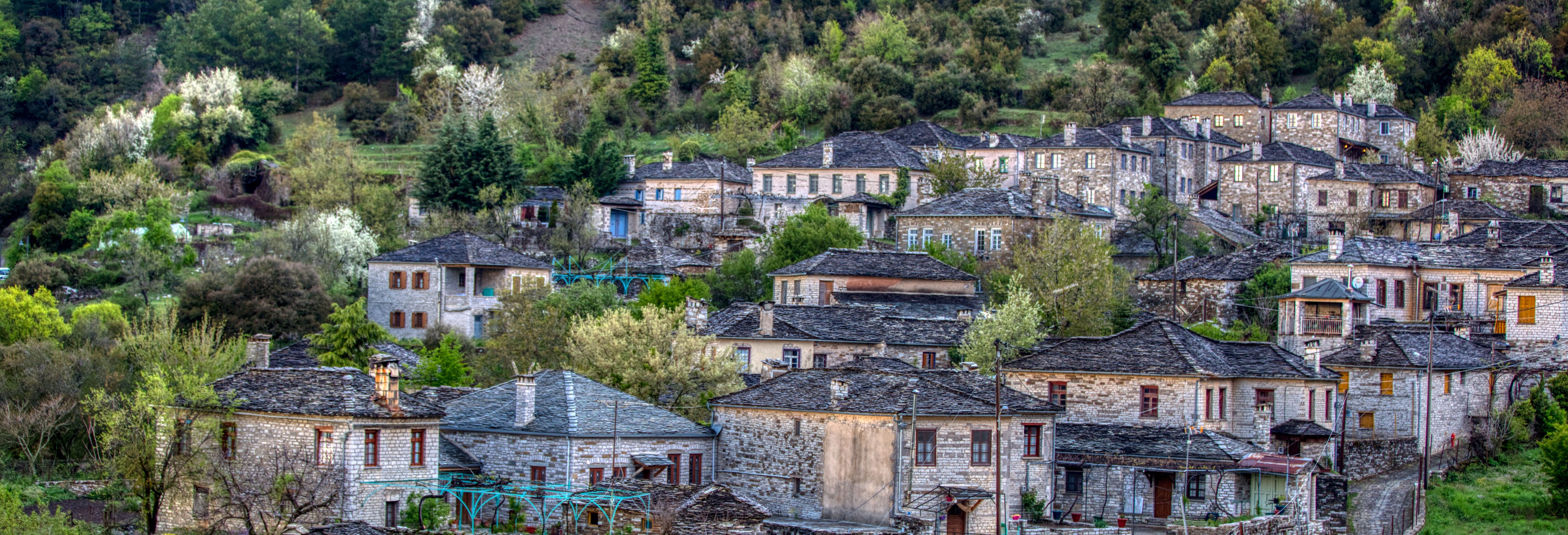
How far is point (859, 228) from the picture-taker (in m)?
66.9

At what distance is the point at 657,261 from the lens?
6469cm

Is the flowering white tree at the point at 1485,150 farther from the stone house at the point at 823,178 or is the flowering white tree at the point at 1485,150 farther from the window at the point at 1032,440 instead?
the window at the point at 1032,440

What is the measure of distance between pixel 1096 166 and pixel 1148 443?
33049 mm

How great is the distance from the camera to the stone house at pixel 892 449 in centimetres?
3769

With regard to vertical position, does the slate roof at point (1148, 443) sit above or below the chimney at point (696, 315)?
below

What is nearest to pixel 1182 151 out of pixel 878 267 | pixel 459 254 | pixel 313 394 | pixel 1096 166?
pixel 1096 166

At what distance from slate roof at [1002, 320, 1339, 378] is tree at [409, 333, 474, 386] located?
16117mm

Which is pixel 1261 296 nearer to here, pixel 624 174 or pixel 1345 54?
pixel 624 174

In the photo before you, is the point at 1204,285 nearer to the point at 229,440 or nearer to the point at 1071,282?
the point at 1071,282

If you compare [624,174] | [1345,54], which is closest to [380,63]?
[624,174]

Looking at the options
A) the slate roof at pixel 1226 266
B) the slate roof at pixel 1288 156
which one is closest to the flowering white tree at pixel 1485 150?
the slate roof at pixel 1288 156

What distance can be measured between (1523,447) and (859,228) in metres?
26.8

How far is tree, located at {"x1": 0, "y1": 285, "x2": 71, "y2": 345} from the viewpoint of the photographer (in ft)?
173

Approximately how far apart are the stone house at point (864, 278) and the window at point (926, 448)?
16.3 m
